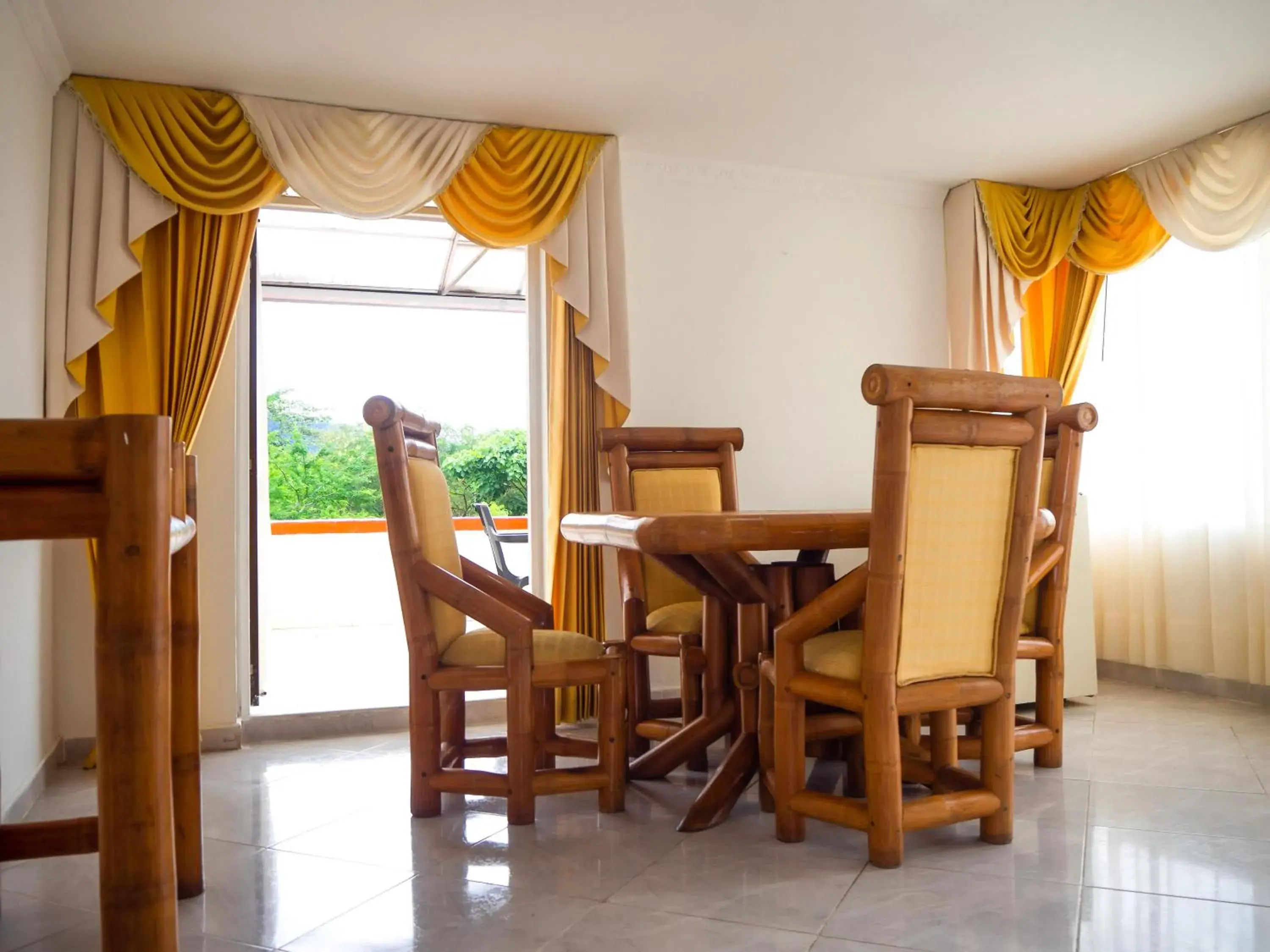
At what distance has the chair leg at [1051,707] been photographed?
320cm

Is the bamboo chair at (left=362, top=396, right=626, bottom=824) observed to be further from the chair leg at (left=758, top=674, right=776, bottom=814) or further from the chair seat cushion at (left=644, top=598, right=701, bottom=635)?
the chair seat cushion at (left=644, top=598, right=701, bottom=635)

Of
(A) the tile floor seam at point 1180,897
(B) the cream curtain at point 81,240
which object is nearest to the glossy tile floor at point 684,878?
(A) the tile floor seam at point 1180,897

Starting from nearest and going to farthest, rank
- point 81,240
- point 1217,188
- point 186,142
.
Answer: point 81,240 → point 186,142 → point 1217,188

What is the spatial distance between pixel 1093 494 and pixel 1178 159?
161 centimetres

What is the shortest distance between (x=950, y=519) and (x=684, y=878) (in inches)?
40.6

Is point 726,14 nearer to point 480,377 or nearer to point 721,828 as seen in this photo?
point 721,828

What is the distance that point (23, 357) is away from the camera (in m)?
3.16

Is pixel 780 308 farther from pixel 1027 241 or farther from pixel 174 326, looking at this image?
pixel 174 326

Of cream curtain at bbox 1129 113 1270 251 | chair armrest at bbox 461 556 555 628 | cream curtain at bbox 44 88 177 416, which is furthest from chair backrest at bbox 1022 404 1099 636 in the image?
cream curtain at bbox 44 88 177 416

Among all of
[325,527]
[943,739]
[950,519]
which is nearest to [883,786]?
[943,739]

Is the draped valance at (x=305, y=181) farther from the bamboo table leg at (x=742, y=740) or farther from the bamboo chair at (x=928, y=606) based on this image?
the bamboo chair at (x=928, y=606)

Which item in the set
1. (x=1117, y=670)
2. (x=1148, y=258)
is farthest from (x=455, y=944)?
(x=1148, y=258)

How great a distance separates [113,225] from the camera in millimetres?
3568

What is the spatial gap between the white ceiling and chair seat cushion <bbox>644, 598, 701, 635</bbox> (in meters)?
1.96
